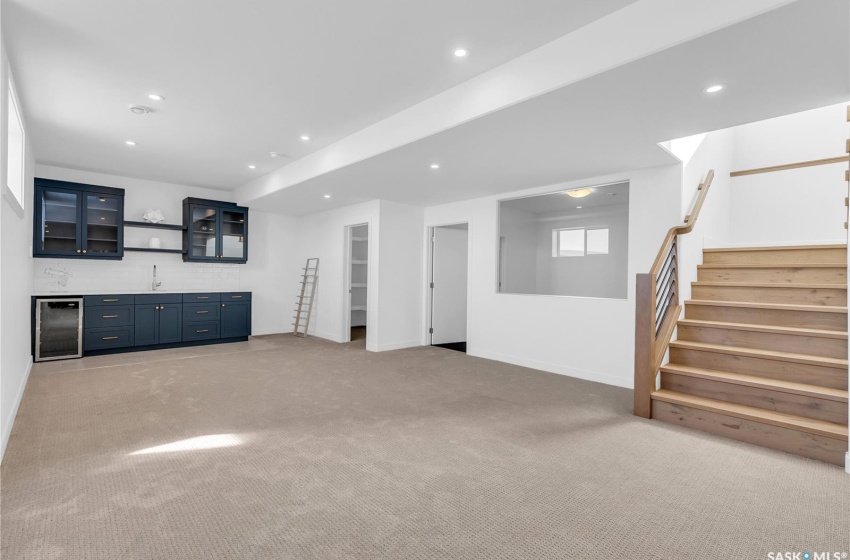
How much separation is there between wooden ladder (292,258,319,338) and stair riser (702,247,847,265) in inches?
242

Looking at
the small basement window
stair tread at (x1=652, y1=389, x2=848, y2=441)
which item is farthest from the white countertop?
stair tread at (x1=652, y1=389, x2=848, y2=441)

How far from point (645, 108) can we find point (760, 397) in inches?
88.4

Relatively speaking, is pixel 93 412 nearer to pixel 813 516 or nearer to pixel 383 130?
pixel 383 130

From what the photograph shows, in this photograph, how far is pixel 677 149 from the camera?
12.9 ft

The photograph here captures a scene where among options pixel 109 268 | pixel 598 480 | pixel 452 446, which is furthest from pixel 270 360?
pixel 598 480

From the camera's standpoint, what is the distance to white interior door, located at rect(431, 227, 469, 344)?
22.8 ft

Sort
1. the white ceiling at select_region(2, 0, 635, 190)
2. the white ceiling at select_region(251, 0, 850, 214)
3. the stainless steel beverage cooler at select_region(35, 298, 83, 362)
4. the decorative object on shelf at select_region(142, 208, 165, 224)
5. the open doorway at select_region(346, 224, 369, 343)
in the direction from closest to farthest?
the white ceiling at select_region(251, 0, 850, 214) → the white ceiling at select_region(2, 0, 635, 190) → the stainless steel beverage cooler at select_region(35, 298, 83, 362) → the decorative object on shelf at select_region(142, 208, 165, 224) → the open doorway at select_region(346, 224, 369, 343)

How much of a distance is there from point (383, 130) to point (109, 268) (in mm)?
5167

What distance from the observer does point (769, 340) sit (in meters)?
3.42

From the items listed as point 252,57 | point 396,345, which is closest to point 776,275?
point 396,345

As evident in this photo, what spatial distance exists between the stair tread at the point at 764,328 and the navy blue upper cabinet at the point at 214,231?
266 inches

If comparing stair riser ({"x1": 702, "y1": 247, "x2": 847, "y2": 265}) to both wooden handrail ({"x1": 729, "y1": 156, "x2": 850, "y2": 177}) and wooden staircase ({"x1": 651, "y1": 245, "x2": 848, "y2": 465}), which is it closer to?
wooden staircase ({"x1": 651, "y1": 245, "x2": 848, "y2": 465})

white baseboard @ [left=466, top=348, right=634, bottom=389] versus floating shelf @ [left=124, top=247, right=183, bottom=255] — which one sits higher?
floating shelf @ [left=124, top=247, right=183, bottom=255]

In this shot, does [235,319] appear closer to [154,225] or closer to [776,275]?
[154,225]
